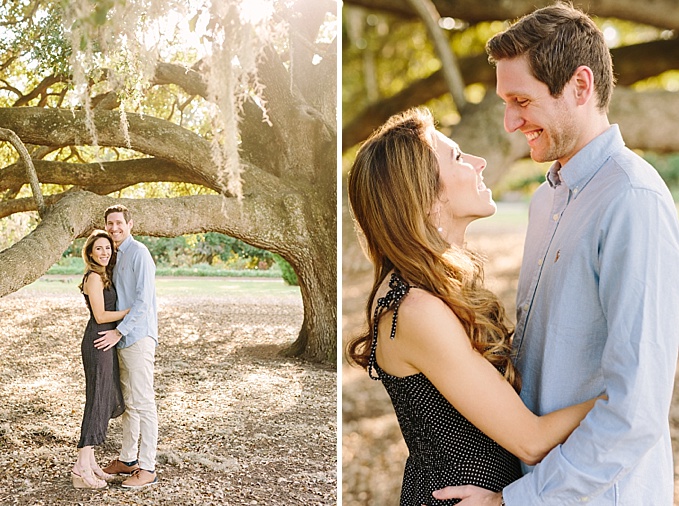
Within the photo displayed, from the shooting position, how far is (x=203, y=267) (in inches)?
100

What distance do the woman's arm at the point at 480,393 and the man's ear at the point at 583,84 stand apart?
1.39ft

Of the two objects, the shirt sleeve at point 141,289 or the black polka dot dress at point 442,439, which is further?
the shirt sleeve at point 141,289

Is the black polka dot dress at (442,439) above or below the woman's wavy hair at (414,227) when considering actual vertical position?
below

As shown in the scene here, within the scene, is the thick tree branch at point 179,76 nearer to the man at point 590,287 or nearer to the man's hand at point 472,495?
the man at point 590,287

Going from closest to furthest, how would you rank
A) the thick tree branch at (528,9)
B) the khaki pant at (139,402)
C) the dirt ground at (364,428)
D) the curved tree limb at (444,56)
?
the khaki pant at (139,402), the curved tree limb at (444,56), the thick tree branch at (528,9), the dirt ground at (364,428)

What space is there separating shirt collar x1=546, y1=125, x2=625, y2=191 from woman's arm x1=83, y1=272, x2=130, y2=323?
169 centimetres

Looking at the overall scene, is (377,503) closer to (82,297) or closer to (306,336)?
(306,336)

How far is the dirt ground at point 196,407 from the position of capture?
2.26 m

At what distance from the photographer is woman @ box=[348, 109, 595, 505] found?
104 cm

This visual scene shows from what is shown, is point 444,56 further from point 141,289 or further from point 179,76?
point 141,289

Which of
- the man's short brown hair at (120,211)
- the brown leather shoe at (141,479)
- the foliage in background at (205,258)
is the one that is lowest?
the brown leather shoe at (141,479)

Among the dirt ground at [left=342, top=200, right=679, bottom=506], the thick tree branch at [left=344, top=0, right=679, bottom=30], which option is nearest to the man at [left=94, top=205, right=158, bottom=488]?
the dirt ground at [left=342, top=200, right=679, bottom=506]

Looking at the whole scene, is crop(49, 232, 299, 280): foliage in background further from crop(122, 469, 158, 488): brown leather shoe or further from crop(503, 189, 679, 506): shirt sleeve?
crop(503, 189, 679, 506): shirt sleeve

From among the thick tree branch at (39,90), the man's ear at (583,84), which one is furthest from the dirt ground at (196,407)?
the man's ear at (583,84)
